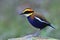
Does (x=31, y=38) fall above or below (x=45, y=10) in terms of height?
below

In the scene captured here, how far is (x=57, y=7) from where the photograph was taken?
1035cm

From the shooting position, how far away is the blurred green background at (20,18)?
8469mm

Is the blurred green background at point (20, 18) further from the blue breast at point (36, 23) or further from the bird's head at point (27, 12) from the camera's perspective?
the bird's head at point (27, 12)

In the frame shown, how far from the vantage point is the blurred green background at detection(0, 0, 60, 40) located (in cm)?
847

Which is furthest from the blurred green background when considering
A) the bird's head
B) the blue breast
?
the bird's head

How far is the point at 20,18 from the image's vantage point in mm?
9648

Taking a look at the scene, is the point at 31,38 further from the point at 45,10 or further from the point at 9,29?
the point at 45,10

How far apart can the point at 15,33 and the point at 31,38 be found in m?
3.25

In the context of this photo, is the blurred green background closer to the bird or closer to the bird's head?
the bird

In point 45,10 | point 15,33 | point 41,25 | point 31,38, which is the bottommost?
point 31,38

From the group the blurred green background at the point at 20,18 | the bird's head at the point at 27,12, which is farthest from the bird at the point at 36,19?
the blurred green background at the point at 20,18

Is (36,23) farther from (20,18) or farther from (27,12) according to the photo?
(20,18)

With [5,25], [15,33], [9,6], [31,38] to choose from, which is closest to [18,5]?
[9,6]

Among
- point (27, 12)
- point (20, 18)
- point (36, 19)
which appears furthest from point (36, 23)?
point (20, 18)
